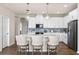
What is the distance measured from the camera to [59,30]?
40.1 ft

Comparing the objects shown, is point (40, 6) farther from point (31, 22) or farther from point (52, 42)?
point (31, 22)

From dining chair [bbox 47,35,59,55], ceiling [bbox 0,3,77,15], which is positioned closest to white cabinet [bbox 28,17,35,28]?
ceiling [bbox 0,3,77,15]

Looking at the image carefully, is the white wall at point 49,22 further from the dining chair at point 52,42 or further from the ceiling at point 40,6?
the dining chair at point 52,42

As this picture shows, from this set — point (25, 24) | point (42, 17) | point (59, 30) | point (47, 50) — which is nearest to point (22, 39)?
point (47, 50)

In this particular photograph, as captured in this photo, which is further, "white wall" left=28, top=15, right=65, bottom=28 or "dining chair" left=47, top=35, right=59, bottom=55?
"white wall" left=28, top=15, right=65, bottom=28

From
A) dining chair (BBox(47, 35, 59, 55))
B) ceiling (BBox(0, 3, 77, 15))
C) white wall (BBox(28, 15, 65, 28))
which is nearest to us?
dining chair (BBox(47, 35, 59, 55))

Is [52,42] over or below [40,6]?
below

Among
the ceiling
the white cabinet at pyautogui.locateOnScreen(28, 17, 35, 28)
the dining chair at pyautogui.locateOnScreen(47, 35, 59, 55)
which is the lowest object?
the dining chair at pyautogui.locateOnScreen(47, 35, 59, 55)

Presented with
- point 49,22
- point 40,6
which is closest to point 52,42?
point 40,6

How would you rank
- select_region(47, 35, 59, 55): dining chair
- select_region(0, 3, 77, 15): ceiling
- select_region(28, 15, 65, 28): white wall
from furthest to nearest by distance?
1. select_region(28, 15, 65, 28): white wall
2. select_region(0, 3, 77, 15): ceiling
3. select_region(47, 35, 59, 55): dining chair

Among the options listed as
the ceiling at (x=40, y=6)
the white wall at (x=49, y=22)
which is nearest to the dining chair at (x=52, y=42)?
the ceiling at (x=40, y=6)

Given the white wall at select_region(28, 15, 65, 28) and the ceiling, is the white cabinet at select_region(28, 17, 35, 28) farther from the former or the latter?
the ceiling

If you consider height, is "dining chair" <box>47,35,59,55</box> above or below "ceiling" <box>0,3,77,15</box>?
below

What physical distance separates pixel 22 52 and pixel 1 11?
251cm
